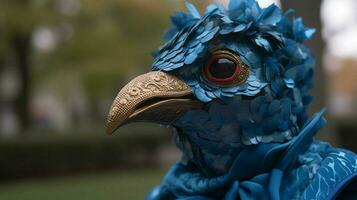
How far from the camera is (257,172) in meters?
1.47

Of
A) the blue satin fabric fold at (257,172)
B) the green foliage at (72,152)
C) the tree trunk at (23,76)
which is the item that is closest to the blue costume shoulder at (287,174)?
the blue satin fabric fold at (257,172)

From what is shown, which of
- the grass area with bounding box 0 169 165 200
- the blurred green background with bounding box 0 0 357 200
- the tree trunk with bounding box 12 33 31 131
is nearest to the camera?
the grass area with bounding box 0 169 165 200

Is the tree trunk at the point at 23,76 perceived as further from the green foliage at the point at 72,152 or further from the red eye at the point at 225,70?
the red eye at the point at 225,70

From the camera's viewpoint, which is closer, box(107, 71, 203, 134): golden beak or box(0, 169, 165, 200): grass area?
box(107, 71, 203, 134): golden beak

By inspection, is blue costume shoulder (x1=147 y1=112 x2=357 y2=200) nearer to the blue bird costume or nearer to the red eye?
the blue bird costume

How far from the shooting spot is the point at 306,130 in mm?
1465

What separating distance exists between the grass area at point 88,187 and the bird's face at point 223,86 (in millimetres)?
5265

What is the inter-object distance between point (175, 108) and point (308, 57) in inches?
17.8

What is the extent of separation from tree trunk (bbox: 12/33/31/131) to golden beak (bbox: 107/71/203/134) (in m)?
9.93

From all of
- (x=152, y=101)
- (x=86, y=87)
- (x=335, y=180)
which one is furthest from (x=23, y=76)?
(x=335, y=180)

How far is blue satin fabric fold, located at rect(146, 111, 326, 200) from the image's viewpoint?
4.65ft

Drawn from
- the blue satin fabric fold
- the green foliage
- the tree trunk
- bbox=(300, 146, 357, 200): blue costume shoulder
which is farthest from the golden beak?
the tree trunk

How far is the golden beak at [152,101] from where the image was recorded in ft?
4.43

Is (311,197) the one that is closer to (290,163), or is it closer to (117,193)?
(290,163)
